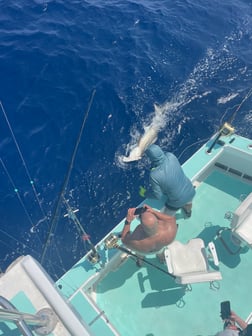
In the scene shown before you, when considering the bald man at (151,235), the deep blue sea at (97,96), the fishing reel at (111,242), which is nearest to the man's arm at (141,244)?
the bald man at (151,235)

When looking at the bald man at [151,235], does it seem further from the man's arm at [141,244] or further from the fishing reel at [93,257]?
the fishing reel at [93,257]

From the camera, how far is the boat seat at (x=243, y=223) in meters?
5.13

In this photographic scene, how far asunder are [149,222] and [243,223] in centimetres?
209

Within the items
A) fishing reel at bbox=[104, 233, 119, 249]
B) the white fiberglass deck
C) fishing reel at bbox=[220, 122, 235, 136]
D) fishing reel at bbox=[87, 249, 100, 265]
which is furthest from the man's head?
fishing reel at bbox=[220, 122, 235, 136]

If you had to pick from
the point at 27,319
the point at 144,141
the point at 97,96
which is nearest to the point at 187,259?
the point at 27,319

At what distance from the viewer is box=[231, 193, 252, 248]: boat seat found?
5129mm

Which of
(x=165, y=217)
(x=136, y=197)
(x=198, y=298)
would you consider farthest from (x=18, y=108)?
(x=198, y=298)

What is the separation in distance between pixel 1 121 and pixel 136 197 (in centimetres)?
493

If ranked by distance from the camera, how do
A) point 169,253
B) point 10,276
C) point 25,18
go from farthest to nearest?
point 25,18
point 169,253
point 10,276

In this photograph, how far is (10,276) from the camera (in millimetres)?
2682

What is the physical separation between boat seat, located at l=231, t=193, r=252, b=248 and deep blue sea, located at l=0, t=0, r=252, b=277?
132 inches

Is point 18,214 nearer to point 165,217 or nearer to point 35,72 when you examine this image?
point 165,217

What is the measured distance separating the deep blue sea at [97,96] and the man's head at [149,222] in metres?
3.63

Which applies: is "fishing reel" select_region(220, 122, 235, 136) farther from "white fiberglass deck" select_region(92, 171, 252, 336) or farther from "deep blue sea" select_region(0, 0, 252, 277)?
"deep blue sea" select_region(0, 0, 252, 277)
